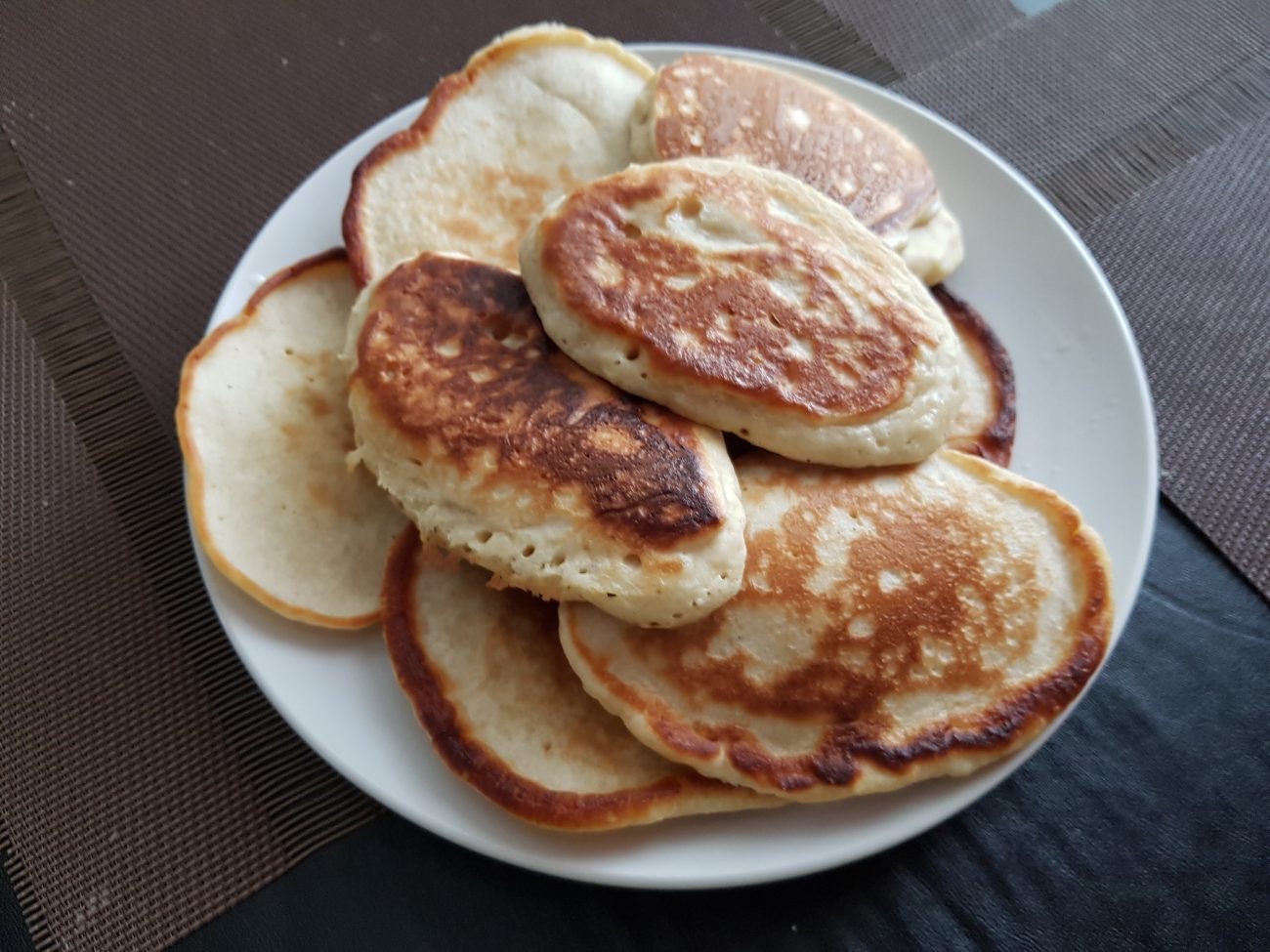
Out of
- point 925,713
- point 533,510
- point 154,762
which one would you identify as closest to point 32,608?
point 154,762

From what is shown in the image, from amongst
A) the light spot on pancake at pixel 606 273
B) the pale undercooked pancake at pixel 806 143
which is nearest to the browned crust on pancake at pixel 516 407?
the light spot on pancake at pixel 606 273

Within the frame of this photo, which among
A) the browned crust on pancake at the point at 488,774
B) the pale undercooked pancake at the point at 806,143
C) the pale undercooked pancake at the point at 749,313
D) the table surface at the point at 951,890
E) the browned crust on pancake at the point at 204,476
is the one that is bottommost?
the table surface at the point at 951,890

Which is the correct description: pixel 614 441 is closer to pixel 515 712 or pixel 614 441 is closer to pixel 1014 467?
pixel 515 712

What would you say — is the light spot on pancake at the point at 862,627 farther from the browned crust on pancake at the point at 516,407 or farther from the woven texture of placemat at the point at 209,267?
the woven texture of placemat at the point at 209,267

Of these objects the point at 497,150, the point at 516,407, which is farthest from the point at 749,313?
the point at 497,150

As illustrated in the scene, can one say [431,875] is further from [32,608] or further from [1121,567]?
[1121,567]

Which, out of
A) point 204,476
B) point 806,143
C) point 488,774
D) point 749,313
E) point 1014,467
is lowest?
point 488,774
